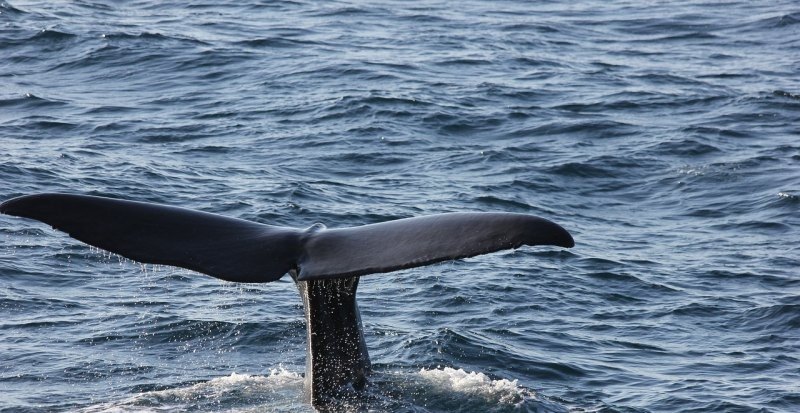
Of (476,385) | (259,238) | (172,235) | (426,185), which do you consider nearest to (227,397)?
(476,385)

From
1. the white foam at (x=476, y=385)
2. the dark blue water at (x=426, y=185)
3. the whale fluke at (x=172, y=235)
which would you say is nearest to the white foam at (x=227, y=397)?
the dark blue water at (x=426, y=185)

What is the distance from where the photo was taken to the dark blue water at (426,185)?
9391 mm

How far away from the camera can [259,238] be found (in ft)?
21.4

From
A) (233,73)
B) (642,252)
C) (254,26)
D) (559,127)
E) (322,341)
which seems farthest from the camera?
(254,26)

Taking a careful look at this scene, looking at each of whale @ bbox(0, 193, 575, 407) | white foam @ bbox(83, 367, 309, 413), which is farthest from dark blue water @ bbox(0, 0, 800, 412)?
whale @ bbox(0, 193, 575, 407)

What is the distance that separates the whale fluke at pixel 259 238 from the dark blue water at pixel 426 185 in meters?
1.31

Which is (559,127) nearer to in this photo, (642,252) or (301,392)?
(642,252)

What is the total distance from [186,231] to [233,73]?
14.7m

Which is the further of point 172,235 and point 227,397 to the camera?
point 227,397

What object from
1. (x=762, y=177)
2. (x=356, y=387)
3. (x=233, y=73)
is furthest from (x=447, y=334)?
(x=233, y=73)

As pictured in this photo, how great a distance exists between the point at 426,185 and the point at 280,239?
866cm

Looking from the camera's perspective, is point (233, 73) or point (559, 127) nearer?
point (559, 127)

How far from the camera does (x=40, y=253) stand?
39.3 feet

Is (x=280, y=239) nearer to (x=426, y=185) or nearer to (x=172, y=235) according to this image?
(x=172, y=235)
